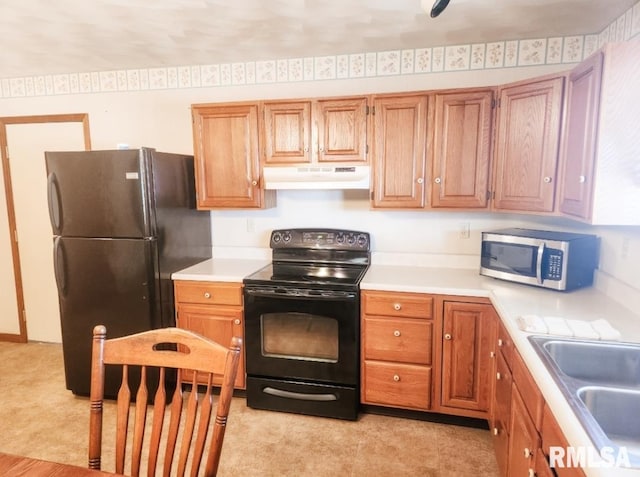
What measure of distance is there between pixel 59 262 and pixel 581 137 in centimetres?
311

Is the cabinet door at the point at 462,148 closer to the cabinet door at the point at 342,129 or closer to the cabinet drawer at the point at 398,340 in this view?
the cabinet door at the point at 342,129

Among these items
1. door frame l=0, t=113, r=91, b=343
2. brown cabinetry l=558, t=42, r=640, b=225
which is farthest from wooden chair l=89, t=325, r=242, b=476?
door frame l=0, t=113, r=91, b=343

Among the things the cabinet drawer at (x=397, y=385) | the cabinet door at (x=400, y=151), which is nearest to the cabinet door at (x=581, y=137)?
the cabinet door at (x=400, y=151)

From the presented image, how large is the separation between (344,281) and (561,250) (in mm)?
1214

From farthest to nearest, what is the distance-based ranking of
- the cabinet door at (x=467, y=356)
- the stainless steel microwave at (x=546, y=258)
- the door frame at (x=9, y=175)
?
1. the door frame at (x=9, y=175)
2. the cabinet door at (x=467, y=356)
3. the stainless steel microwave at (x=546, y=258)

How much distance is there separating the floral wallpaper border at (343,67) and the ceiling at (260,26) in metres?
0.07

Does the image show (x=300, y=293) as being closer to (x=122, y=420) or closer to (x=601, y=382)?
(x=122, y=420)

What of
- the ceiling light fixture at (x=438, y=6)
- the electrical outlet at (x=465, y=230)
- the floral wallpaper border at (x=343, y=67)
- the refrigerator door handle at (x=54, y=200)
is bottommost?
the electrical outlet at (x=465, y=230)

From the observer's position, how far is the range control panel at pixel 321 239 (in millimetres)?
2994

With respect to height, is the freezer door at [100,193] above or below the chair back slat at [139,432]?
above

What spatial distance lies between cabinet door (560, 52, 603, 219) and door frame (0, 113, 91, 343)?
11.5 feet

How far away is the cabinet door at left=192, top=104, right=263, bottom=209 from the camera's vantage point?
2848 mm

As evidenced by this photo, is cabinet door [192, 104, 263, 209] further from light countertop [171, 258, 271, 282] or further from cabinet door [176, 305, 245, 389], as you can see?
cabinet door [176, 305, 245, 389]

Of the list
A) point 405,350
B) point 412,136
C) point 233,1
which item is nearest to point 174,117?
point 233,1
